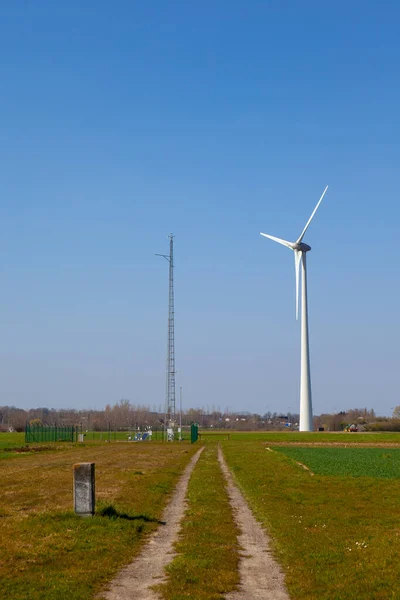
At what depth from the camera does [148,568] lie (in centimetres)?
1585

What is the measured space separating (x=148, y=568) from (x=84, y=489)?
6.32 meters

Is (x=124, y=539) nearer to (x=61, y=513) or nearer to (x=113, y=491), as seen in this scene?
(x=61, y=513)

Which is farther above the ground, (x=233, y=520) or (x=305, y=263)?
(x=305, y=263)

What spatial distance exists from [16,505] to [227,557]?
12118mm

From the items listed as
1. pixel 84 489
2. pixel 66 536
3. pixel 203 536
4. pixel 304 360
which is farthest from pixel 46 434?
pixel 66 536

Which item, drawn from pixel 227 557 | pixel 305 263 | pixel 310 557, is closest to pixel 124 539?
pixel 227 557

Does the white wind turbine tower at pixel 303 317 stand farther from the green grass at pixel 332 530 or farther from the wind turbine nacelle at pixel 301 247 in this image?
the green grass at pixel 332 530

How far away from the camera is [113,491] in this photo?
3130 cm

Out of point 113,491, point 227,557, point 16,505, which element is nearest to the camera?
point 227,557

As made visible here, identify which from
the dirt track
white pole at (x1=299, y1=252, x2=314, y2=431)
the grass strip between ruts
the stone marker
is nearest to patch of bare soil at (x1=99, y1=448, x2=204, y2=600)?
the dirt track

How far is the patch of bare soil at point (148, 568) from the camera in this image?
44.2 feet

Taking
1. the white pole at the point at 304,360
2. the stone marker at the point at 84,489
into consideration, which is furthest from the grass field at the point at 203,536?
the white pole at the point at 304,360

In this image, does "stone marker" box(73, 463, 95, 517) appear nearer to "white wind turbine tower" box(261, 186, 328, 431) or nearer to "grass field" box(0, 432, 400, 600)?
"grass field" box(0, 432, 400, 600)

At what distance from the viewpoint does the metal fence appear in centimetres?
10894
